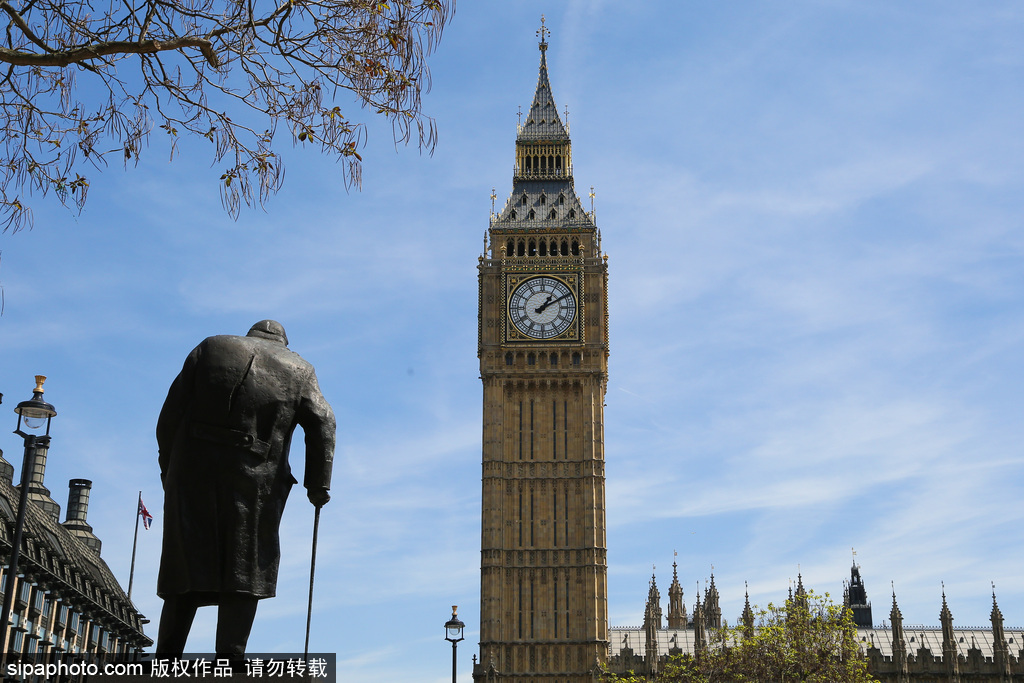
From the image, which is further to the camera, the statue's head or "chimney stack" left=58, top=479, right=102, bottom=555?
"chimney stack" left=58, top=479, right=102, bottom=555

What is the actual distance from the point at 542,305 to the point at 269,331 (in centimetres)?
6438

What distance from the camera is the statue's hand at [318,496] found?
9.98 metres

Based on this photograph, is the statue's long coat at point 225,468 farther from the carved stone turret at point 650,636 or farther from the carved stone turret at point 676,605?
the carved stone turret at point 676,605

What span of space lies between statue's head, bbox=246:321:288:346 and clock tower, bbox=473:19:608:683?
59845 mm

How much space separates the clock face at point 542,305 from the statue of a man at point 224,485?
211 feet

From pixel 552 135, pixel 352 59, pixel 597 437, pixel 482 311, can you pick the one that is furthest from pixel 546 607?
pixel 352 59

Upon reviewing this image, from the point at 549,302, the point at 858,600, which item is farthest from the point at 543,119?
the point at 858,600

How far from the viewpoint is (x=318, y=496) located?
32.8 ft

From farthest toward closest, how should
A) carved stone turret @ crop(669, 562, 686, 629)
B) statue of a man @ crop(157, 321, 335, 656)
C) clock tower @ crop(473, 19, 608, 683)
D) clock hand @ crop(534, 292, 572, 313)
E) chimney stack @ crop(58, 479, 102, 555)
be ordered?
1. carved stone turret @ crop(669, 562, 686, 629)
2. chimney stack @ crop(58, 479, 102, 555)
3. clock hand @ crop(534, 292, 572, 313)
4. clock tower @ crop(473, 19, 608, 683)
5. statue of a man @ crop(157, 321, 335, 656)

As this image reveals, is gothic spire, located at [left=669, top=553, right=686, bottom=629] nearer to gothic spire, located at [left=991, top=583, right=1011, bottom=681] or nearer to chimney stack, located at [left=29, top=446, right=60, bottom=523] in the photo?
gothic spire, located at [left=991, top=583, right=1011, bottom=681]

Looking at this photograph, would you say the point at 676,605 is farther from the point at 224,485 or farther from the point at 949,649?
the point at 224,485

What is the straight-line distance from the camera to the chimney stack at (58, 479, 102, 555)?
266 ft

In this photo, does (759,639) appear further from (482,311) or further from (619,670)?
(482,311)

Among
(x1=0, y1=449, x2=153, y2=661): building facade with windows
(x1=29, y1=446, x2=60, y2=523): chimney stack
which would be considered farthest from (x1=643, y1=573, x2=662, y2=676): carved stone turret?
(x1=29, y1=446, x2=60, y2=523): chimney stack
